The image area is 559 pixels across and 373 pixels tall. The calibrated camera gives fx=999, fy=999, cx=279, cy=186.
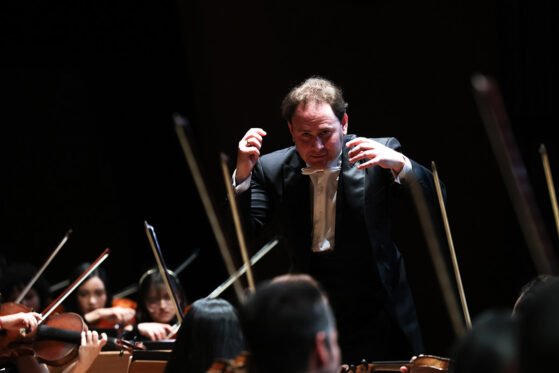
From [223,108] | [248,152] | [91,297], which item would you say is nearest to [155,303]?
[91,297]

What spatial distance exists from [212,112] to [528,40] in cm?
179

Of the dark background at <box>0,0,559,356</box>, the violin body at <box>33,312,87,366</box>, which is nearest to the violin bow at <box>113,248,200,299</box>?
the dark background at <box>0,0,559,356</box>

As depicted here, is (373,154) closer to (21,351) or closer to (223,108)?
(21,351)

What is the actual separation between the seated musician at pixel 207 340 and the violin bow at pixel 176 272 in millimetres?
2959

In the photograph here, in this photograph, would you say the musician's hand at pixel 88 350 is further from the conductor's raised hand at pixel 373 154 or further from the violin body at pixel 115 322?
the conductor's raised hand at pixel 373 154

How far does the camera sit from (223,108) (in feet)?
17.7

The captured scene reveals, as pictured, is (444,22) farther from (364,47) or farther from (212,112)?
(212,112)

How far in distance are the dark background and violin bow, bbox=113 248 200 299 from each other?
5 cm

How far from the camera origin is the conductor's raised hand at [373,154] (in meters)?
3.02

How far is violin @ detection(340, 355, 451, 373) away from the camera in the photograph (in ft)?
8.95

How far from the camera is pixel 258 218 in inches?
134

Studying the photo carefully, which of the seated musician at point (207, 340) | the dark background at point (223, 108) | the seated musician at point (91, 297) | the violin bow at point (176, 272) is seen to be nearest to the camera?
the seated musician at point (207, 340)

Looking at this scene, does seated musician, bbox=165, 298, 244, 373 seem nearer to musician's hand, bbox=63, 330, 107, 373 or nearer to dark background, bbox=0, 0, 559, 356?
musician's hand, bbox=63, 330, 107, 373

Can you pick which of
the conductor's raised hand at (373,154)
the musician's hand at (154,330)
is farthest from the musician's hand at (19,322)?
the conductor's raised hand at (373,154)
